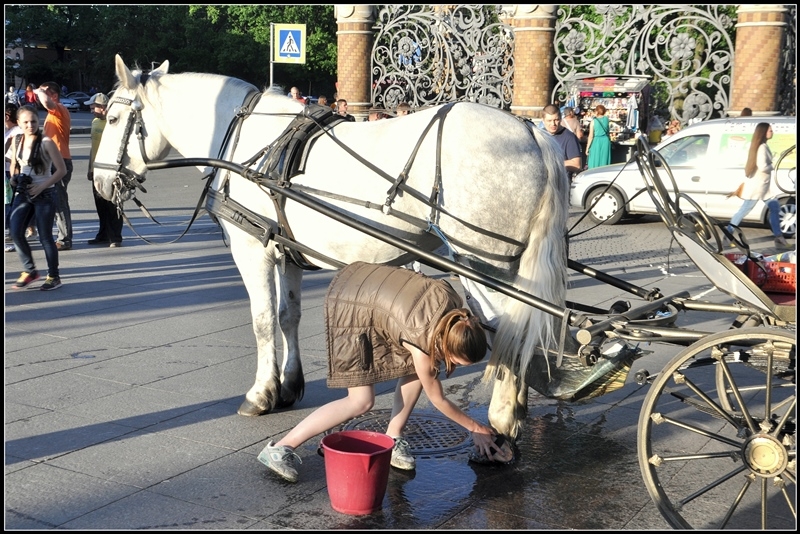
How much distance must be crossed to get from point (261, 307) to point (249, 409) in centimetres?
63

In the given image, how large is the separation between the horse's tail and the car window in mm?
10376

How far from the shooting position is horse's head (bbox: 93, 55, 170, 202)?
589cm

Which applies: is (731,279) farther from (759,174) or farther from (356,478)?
(759,174)

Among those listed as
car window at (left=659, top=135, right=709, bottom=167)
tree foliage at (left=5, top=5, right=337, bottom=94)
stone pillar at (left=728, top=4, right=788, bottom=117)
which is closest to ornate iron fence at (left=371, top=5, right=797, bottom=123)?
stone pillar at (left=728, top=4, right=788, bottom=117)

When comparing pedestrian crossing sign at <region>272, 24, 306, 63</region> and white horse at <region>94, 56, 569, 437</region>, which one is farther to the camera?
pedestrian crossing sign at <region>272, 24, 306, 63</region>

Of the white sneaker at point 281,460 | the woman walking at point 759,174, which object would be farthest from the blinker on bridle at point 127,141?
the woman walking at point 759,174

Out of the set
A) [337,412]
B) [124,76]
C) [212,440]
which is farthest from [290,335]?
[124,76]

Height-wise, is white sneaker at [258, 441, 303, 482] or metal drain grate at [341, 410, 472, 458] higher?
white sneaker at [258, 441, 303, 482]

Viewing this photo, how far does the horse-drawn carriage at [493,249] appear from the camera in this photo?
164 inches

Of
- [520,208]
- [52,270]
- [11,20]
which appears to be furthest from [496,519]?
[11,20]

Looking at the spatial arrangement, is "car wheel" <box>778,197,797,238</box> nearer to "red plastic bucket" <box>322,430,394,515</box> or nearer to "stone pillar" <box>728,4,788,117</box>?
"stone pillar" <box>728,4,788,117</box>

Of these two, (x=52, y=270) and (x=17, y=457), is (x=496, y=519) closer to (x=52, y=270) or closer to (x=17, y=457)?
(x=17, y=457)

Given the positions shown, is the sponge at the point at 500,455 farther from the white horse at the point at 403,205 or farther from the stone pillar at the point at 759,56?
the stone pillar at the point at 759,56

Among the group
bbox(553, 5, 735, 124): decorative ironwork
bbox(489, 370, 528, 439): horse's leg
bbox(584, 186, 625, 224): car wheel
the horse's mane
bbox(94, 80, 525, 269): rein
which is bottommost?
bbox(584, 186, 625, 224): car wheel
